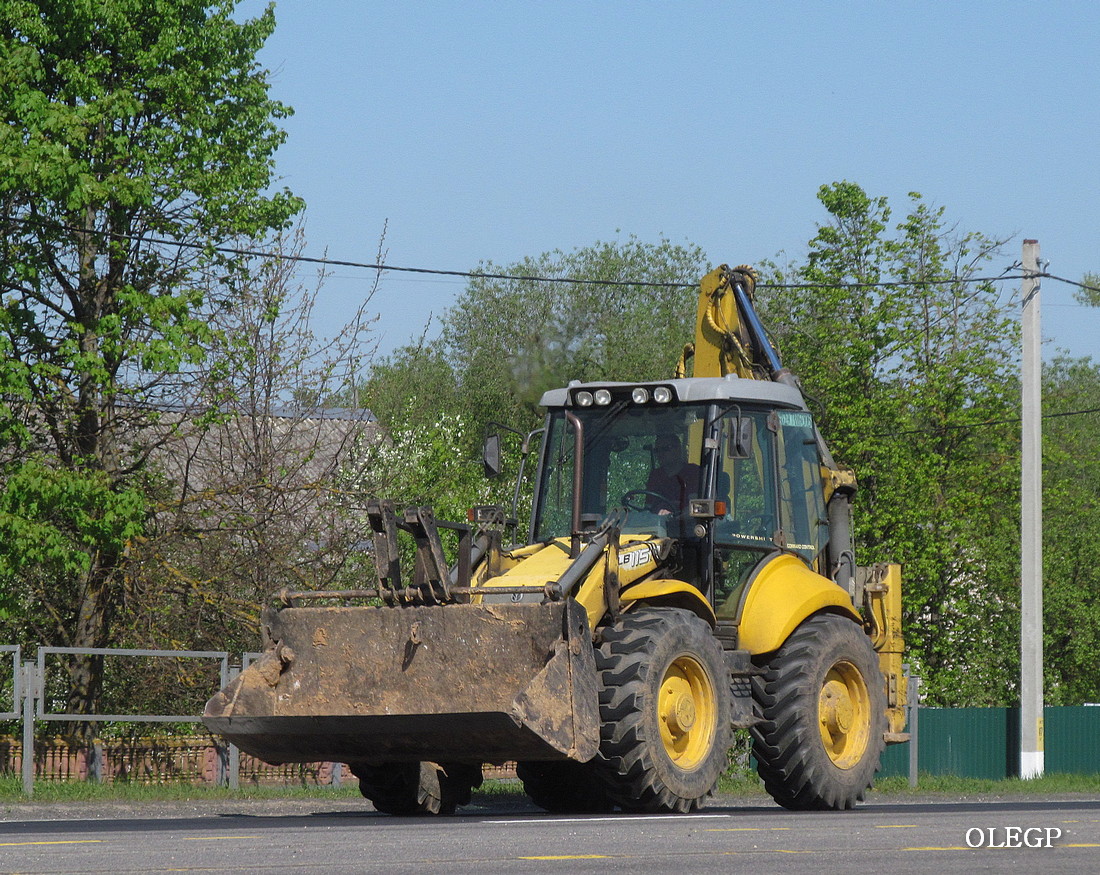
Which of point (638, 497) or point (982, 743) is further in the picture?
point (982, 743)

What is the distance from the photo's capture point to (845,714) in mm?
13969

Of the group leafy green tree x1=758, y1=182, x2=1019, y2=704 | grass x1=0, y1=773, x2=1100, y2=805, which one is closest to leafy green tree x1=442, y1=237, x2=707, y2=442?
leafy green tree x1=758, y1=182, x2=1019, y2=704

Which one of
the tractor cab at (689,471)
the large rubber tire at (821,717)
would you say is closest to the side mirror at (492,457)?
the tractor cab at (689,471)

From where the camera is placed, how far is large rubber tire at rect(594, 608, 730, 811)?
11656 millimetres

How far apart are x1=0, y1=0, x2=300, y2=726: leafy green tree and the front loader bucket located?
7173mm

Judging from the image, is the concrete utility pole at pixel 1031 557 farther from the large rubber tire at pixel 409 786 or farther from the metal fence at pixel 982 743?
the large rubber tire at pixel 409 786

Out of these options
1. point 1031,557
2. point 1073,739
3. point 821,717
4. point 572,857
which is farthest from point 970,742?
point 572,857

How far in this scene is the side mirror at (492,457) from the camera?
13773 mm

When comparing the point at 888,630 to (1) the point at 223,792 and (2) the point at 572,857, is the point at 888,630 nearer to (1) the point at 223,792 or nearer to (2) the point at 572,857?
(1) the point at 223,792

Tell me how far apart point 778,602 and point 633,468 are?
155 cm

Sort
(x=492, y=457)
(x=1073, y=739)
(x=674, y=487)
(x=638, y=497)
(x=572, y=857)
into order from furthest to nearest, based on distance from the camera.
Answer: (x=1073, y=739) < (x=492, y=457) < (x=638, y=497) < (x=674, y=487) < (x=572, y=857)

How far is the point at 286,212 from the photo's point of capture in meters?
22.3

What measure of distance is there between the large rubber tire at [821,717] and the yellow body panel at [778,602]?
6.3 inches

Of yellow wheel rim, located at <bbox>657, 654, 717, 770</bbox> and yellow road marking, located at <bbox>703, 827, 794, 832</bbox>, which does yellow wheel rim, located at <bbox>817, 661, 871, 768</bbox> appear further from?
yellow road marking, located at <bbox>703, 827, 794, 832</bbox>
